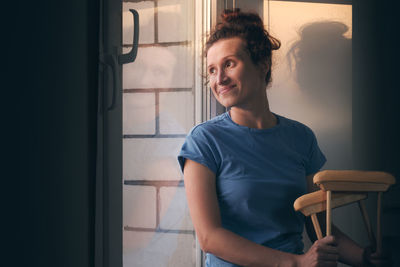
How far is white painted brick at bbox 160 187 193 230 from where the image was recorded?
0.86m

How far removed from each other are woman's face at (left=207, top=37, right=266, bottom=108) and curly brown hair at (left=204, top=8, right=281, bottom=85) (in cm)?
1

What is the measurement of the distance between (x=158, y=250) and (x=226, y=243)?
0.34 meters

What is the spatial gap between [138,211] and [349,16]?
0.68 metres

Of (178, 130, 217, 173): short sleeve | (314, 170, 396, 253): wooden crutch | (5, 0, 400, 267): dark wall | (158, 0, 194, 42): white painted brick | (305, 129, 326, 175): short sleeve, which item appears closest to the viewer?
(5, 0, 400, 267): dark wall

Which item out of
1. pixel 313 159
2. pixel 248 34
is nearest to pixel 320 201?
pixel 313 159

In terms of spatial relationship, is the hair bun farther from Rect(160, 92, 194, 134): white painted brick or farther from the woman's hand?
the woman's hand

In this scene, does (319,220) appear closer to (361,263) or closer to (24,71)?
(361,263)

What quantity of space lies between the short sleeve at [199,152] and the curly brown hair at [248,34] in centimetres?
19

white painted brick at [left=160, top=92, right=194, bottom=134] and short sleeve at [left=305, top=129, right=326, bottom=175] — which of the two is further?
white painted brick at [left=160, top=92, right=194, bottom=134]

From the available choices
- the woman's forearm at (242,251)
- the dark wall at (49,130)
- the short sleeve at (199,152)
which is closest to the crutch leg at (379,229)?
the woman's forearm at (242,251)

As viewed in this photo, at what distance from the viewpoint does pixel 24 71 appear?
0.30 meters

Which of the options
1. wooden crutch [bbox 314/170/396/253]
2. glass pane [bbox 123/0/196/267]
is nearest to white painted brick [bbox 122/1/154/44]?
glass pane [bbox 123/0/196/267]

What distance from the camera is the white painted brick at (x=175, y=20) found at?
2.74 feet

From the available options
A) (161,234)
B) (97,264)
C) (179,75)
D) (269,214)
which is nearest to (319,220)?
(269,214)
